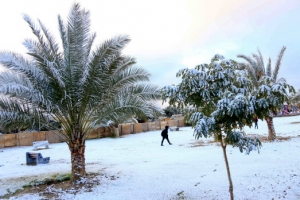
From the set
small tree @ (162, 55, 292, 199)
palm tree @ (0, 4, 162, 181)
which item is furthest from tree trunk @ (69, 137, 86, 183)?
small tree @ (162, 55, 292, 199)

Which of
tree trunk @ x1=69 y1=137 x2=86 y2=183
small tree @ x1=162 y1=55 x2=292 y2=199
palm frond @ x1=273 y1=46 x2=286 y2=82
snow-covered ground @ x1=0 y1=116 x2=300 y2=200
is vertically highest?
palm frond @ x1=273 y1=46 x2=286 y2=82

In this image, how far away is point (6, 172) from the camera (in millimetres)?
11500

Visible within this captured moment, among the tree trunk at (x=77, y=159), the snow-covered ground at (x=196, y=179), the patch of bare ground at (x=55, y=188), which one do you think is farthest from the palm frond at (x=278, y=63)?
the tree trunk at (x=77, y=159)

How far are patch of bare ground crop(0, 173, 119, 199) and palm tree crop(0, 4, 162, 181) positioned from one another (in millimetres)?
361

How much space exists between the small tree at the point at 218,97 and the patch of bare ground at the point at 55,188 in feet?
13.9

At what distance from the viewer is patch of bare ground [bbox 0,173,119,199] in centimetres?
754

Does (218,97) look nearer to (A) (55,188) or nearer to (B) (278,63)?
(A) (55,188)

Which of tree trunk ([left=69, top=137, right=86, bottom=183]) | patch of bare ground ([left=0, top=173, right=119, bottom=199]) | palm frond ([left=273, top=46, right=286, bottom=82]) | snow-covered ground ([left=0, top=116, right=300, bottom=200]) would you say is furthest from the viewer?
palm frond ([left=273, top=46, right=286, bottom=82])

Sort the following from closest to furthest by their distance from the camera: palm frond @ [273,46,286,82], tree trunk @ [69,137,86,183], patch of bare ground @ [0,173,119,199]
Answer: patch of bare ground @ [0,173,119,199]
tree trunk @ [69,137,86,183]
palm frond @ [273,46,286,82]

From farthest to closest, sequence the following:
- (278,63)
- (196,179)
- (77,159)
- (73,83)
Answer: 1. (278,63)
2. (77,159)
3. (196,179)
4. (73,83)

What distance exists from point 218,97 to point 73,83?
14.6ft

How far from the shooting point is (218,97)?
5352 mm

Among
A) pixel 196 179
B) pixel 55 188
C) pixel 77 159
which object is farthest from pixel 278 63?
pixel 55 188

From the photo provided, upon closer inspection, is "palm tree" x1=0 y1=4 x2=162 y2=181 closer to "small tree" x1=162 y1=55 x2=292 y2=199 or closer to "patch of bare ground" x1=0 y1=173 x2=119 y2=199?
Answer: "patch of bare ground" x1=0 y1=173 x2=119 y2=199
